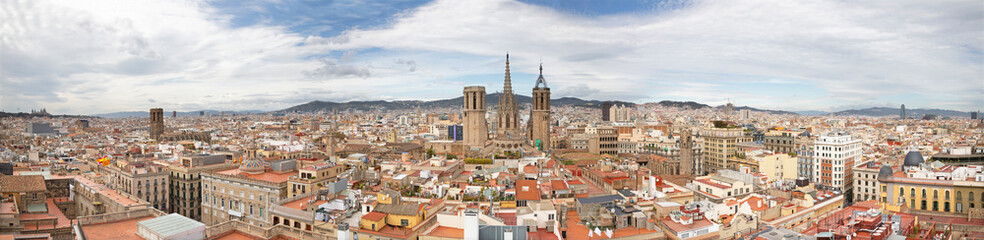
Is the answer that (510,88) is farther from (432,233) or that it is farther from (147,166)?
(432,233)

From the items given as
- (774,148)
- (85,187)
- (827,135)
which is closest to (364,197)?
(85,187)

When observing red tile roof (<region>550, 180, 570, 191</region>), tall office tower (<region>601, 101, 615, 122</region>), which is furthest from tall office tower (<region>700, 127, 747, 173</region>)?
tall office tower (<region>601, 101, 615, 122</region>)

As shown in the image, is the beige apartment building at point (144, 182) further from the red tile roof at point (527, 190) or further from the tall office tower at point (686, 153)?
the tall office tower at point (686, 153)

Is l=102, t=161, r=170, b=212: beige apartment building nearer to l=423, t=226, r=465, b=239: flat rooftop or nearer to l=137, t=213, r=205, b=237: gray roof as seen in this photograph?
l=137, t=213, r=205, b=237: gray roof

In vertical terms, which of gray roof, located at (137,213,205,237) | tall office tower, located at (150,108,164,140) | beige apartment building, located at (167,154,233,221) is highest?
tall office tower, located at (150,108,164,140)

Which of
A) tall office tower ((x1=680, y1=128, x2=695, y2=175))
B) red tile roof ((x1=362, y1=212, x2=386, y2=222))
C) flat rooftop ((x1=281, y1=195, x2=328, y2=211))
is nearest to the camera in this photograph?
red tile roof ((x1=362, y1=212, x2=386, y2=222))

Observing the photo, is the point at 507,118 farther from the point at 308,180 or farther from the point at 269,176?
the point at 308,180
